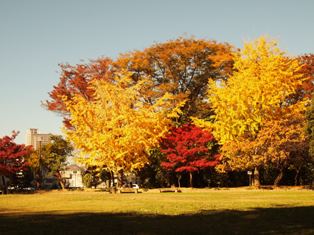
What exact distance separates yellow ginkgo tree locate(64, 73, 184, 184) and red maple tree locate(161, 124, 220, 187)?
10.4 feet

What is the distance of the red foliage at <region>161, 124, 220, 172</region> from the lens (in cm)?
4128

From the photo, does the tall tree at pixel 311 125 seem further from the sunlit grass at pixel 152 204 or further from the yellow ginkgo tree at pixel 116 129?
the yellow ginkgo tree at pixel 116 129

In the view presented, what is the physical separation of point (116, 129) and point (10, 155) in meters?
20.6

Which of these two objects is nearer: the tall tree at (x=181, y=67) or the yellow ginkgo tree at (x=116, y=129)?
the yellow ginkgo tree at (x=116, y=129)

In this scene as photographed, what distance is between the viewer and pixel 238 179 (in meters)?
49.5

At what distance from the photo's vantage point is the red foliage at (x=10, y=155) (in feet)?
169

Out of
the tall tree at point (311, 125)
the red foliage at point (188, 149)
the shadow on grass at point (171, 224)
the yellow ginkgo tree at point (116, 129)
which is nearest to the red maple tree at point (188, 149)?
the red foliage at point (188, 149)

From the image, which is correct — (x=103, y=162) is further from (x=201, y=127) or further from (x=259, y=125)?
(x=259, y=125)

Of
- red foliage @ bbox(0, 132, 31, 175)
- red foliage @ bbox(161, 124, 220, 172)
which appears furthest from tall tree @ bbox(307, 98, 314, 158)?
red foliage @ bbox(0, 132, 31, 175)

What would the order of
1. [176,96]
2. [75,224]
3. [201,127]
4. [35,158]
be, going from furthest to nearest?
[35,158]
[176,96]
[201,127]
[75,224]

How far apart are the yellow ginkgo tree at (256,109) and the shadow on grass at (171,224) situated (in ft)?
74.2

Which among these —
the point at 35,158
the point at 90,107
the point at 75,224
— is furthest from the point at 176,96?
the point at 75,224

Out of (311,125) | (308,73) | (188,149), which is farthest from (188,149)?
(308,73)

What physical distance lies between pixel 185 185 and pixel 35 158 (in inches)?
866
